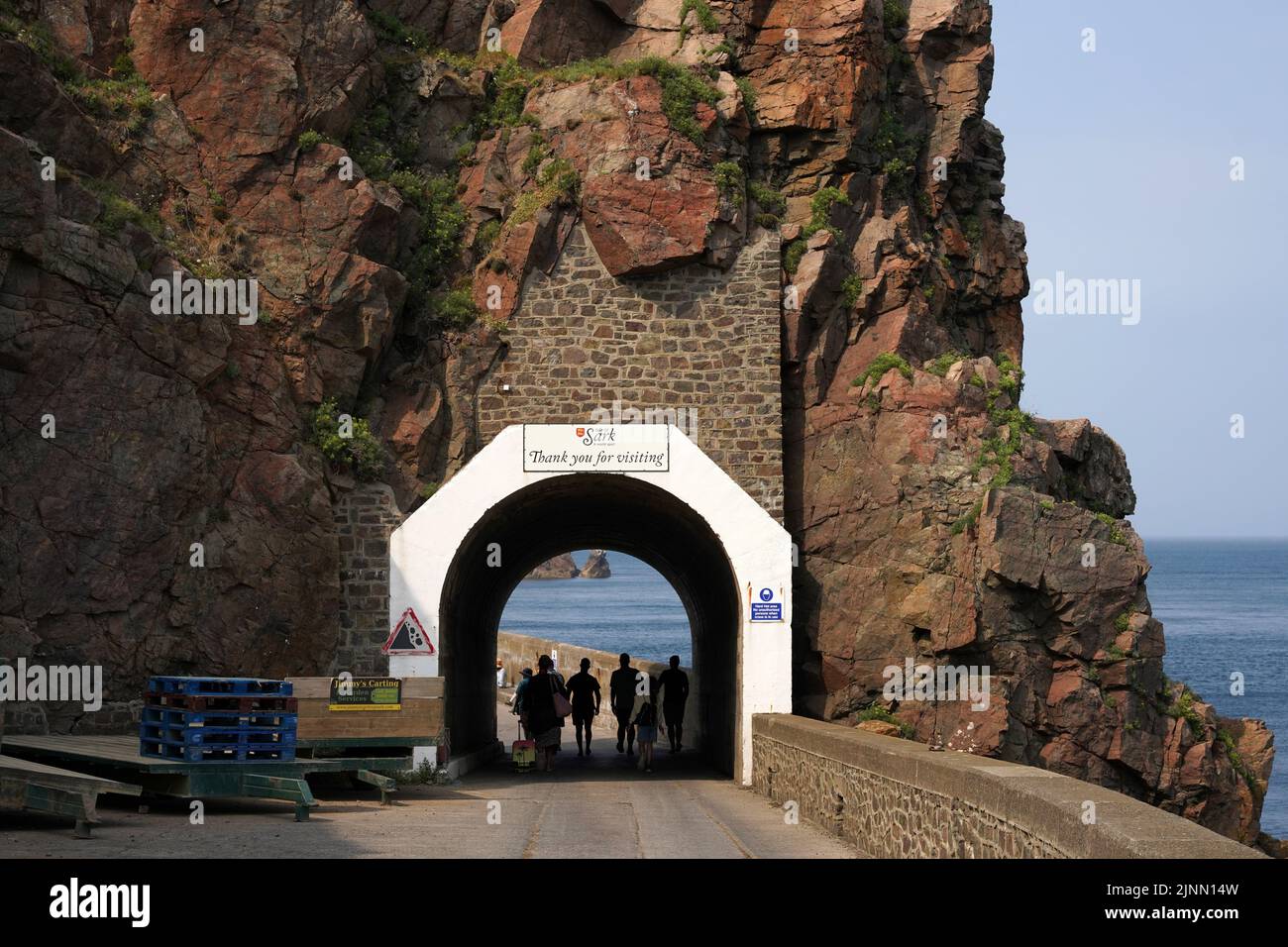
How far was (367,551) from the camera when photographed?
22344 millimetres

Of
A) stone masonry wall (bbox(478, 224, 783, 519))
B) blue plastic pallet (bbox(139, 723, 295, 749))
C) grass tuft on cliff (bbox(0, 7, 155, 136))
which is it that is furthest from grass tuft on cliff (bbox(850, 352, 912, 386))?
blue plastic pallet (bbox(139, 723, 295, 749))

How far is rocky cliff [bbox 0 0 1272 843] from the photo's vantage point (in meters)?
19.9

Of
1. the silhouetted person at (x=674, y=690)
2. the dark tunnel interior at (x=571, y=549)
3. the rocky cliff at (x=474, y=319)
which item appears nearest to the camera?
the rocky cliff at (x=474, y=319)

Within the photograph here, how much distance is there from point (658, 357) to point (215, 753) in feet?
36.8

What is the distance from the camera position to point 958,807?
1049cm

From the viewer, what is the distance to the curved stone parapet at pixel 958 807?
7.75 metres

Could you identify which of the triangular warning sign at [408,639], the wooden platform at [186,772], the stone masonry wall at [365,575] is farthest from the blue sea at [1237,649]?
the wooden platform at [186,772]

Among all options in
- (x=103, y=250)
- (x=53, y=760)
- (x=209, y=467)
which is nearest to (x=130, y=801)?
(x=53, y=760)

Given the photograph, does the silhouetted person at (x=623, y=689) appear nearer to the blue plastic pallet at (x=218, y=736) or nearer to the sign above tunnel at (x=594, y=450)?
the sign above tunnel at (x=594, y=450)

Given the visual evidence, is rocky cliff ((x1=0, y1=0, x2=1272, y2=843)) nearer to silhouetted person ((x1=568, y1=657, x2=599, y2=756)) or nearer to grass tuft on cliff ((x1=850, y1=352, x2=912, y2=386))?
grass tuft on cliff ((x1=850, y1=352, x2=912, y2=386))

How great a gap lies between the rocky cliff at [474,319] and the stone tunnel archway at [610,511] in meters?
1.70

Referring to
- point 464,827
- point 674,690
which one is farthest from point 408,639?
point 674,690

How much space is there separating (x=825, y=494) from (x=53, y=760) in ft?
42.1

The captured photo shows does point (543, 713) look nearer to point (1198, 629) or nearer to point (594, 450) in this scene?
point (594, 450)
